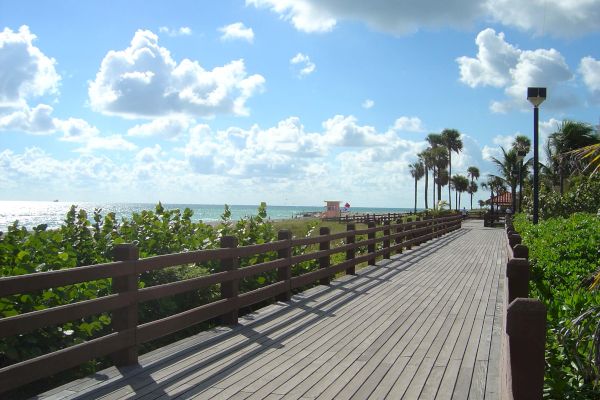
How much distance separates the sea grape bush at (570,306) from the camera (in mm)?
3207

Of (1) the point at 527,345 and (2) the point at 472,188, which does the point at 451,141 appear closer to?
(2) the point at 472,188

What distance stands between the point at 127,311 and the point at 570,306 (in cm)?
376

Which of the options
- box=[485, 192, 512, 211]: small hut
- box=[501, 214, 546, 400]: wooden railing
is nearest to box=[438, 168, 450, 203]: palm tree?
box=[485, 192, 512, 211]: small hut

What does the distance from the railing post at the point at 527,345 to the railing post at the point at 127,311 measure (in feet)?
10.3

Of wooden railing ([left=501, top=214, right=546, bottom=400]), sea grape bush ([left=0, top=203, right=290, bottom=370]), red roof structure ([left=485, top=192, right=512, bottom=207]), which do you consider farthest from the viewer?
red roof structure ([left=485, top=192, right=512, bottom=207])

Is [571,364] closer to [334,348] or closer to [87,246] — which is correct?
[334,348]

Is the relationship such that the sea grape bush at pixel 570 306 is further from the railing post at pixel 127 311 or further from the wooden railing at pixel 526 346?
the railing post at pixel 127 311

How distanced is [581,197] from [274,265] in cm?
1929

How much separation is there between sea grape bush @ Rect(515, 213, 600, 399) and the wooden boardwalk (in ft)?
1.81

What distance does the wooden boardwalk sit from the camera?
4273 millimetres

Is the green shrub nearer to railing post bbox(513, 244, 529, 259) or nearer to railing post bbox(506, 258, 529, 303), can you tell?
railing post bbox(513, 244, 529, 259)

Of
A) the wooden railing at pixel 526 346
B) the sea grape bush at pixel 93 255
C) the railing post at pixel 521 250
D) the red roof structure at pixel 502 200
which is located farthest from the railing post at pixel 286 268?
the red roof structure at pixel 502 200

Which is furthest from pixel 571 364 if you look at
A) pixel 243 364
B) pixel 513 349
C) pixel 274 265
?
pixel 274 265

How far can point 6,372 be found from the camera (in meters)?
3.53
